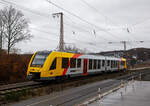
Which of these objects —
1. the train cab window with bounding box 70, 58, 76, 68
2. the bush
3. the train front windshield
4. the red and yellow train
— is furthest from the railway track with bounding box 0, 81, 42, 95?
the train cab window with bounding box 70, 58, 76, 68

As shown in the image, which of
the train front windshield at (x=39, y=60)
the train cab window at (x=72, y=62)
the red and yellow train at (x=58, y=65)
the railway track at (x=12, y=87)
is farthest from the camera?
the train cab window at (x=72, y=62)

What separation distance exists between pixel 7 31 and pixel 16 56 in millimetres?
7997

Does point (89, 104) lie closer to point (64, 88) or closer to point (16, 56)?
point (64, 88)

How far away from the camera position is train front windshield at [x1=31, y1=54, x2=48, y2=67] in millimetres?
14975

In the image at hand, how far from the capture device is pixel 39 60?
15.3 meters

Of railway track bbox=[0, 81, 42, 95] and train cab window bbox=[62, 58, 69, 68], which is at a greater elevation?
train cab window bbox=[62, 58, 69, 68]

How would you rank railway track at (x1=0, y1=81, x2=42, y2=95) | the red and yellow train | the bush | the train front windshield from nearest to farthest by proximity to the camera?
railway track at (x1=0, y1=81, x2=42, y2=95)
the red and yellow train
the train front windshield
the bush

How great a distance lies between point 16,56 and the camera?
21.4 m

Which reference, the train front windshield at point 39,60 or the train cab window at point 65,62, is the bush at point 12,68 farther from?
the train cab window at point 65,62

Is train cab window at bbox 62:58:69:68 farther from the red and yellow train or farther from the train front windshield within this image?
the train front windshield

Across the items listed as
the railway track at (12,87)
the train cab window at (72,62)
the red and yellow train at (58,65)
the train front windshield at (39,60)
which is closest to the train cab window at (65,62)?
the red and yellow train at (58,65)

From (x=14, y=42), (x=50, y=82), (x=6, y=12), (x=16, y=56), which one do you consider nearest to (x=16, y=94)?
(x=50, y=82)

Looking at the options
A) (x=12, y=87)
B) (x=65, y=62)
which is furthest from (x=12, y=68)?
(x=65, y=62)

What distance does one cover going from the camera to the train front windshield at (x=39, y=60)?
49.1ft
